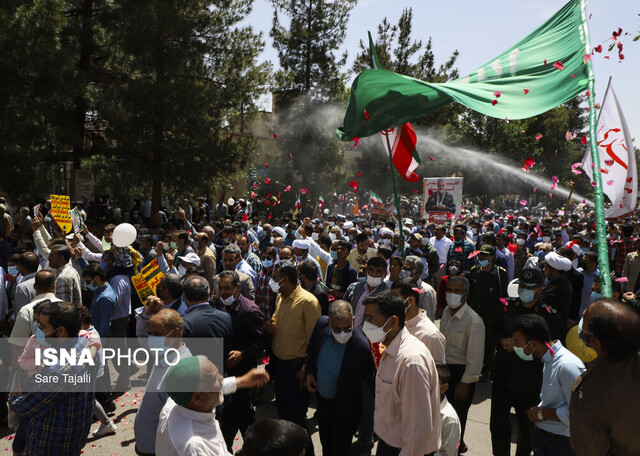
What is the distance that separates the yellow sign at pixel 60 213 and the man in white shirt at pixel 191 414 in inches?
235

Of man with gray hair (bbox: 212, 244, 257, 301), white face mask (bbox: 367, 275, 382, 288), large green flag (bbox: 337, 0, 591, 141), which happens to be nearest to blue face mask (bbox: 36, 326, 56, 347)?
man with gray hair (bbox: 212, 244, 257, 301)

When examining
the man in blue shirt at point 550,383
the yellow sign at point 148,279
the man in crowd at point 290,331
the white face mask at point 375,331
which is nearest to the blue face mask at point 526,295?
the man in blue shirt at point 550,383

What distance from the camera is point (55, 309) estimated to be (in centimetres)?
354

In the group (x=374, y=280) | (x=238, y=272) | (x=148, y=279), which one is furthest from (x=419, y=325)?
(x=148, y=279)

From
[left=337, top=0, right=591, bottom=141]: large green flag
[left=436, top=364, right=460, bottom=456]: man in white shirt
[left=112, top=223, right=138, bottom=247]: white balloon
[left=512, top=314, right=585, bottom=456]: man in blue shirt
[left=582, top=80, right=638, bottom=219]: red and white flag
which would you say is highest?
[left=337, top=0, right=591, bottom=141]: large green flag

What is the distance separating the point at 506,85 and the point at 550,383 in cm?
245

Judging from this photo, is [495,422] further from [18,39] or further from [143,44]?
→ [143,44]

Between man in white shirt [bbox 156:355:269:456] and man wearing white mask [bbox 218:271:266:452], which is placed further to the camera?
man wearing white mask [bbox 218:271:266:452]

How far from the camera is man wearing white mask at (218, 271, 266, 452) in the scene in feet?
14.6

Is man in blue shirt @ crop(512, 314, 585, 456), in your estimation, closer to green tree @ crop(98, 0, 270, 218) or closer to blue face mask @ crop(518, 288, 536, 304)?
blue face mask @ crop(518, 288, 536, 304)

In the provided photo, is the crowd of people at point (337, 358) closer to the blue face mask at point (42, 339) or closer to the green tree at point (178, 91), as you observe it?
the blue face mask at point (42, 339)

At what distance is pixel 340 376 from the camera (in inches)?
160

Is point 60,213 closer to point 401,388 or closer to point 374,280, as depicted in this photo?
point 374,280

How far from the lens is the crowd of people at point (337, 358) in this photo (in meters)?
2.33
